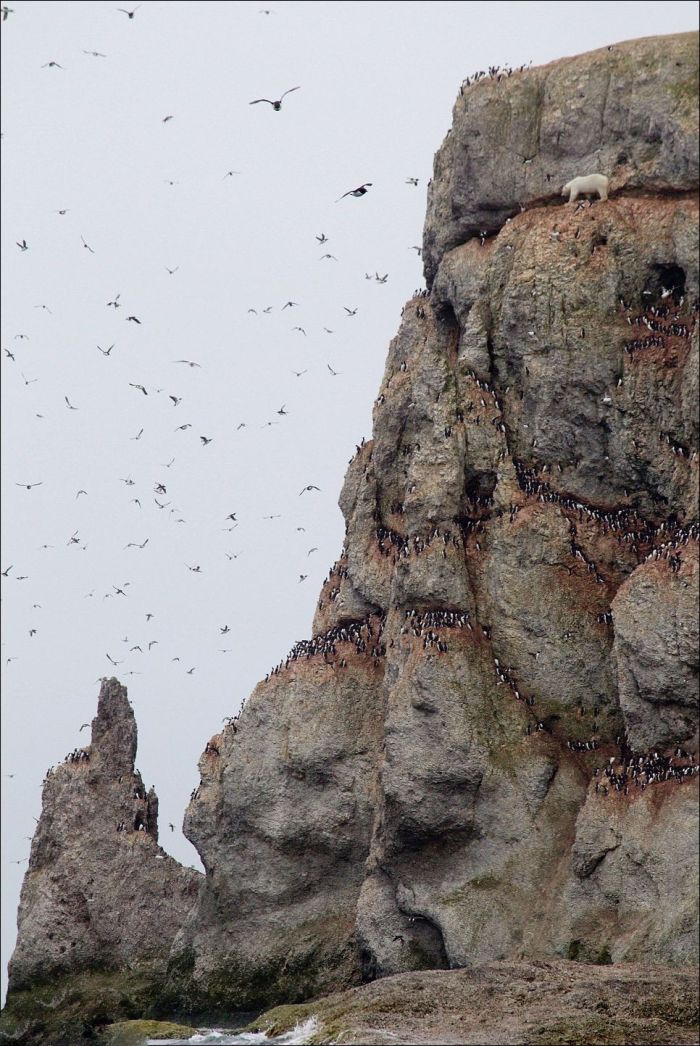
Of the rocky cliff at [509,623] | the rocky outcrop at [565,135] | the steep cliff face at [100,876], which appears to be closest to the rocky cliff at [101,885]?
the steep cliff face at [100,876]

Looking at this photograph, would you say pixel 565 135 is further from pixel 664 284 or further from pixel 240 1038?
pixel 240 1038

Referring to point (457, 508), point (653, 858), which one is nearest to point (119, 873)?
point (457, 508)

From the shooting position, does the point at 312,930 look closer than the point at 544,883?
No

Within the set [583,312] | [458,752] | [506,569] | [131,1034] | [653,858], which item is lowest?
[131,1034]

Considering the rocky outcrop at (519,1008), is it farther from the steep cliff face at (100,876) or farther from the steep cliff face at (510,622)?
the steep cliff face at (100,876)

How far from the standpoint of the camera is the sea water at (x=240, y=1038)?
46656 mm

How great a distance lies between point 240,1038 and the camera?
50.3m

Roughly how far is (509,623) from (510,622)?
0.05 m

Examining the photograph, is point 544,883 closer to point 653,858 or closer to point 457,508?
point 653,858

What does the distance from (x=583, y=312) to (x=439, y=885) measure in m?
21.3

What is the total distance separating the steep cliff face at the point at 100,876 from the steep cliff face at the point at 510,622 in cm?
393

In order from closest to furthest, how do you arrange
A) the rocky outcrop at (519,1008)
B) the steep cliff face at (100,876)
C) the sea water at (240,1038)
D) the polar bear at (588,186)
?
1. the rocky outcrop at (519,1008)
2. the sea water at (240,1038)
3. the polar bear at (588,186)
4. the steep cliff face at (100,876)

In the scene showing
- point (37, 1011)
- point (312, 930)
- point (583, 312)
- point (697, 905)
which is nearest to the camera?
point (697, 905)

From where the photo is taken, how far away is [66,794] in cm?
7000
